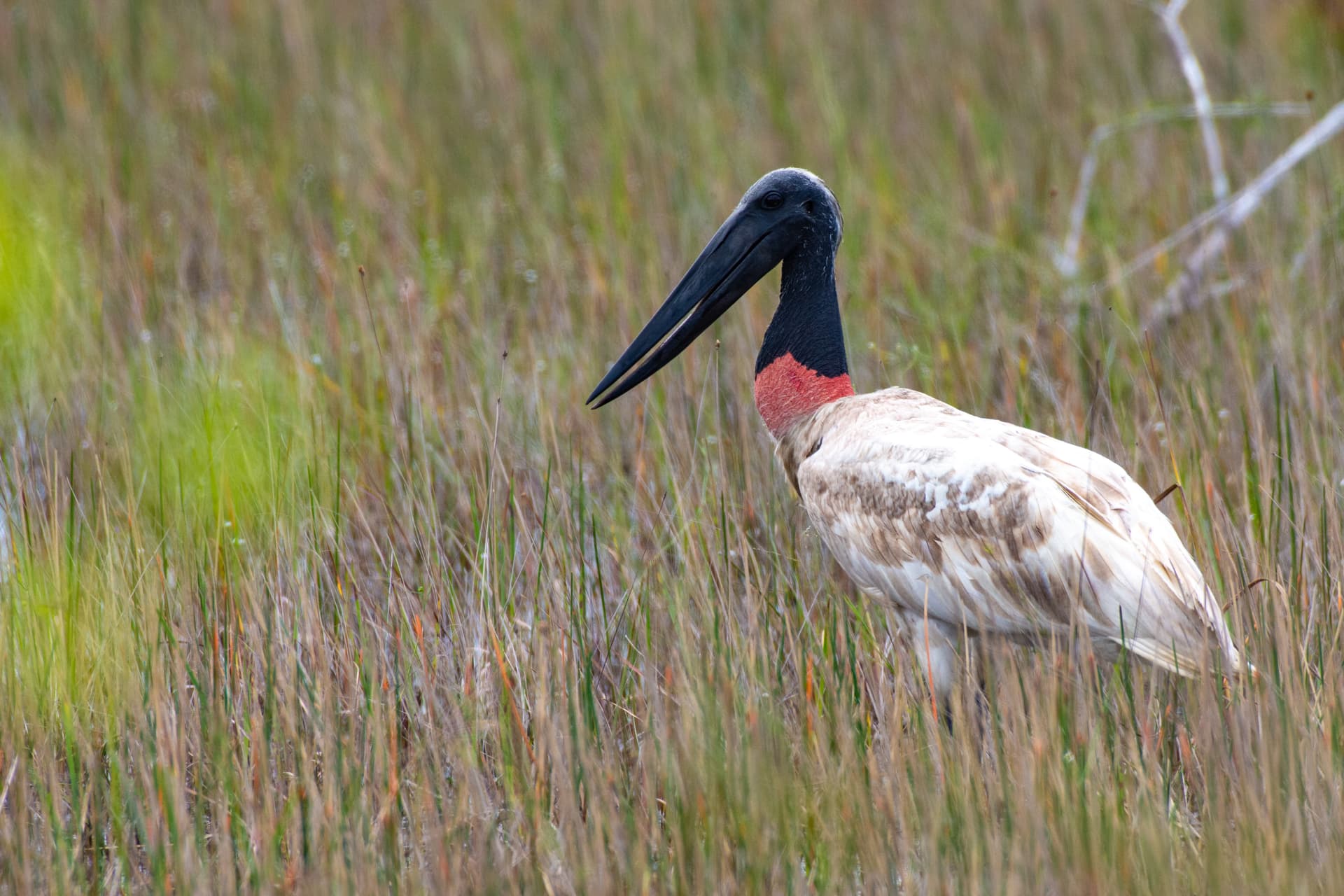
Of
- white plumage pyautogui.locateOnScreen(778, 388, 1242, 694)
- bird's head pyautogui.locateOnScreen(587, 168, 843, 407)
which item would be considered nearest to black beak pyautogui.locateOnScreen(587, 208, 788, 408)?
bird's head pyautogui.locateOnScreen(587, 168, 843, 407)

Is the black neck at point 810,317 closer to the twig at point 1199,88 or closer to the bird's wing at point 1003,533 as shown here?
the bird's wing at point 1003,533

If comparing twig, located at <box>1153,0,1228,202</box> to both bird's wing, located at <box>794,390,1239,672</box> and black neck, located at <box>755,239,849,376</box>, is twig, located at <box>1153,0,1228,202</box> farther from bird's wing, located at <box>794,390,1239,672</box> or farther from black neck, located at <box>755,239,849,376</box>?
bird's wing, located at <box>794,390,1239,672</box>

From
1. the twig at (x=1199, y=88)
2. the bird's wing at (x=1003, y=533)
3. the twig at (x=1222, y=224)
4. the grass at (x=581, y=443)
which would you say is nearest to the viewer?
the grass at (x=581, y=443)

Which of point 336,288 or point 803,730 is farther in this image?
point 336,288

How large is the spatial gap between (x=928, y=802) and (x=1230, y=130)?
15.3 feet

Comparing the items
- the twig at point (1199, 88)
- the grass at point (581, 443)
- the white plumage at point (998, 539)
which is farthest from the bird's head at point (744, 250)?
the twig at point (1199, 88)

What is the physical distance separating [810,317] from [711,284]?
0.26 metres

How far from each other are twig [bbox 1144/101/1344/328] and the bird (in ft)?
5.09

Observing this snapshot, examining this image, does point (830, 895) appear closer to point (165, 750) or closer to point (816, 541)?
point (165, 750)

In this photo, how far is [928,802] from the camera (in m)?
2.32

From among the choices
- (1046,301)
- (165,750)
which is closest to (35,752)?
(165,750)

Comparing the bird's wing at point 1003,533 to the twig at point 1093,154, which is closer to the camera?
the bird's wing at point 1003,533

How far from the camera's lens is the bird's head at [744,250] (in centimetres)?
355

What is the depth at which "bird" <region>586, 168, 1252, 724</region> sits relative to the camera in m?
2.67
